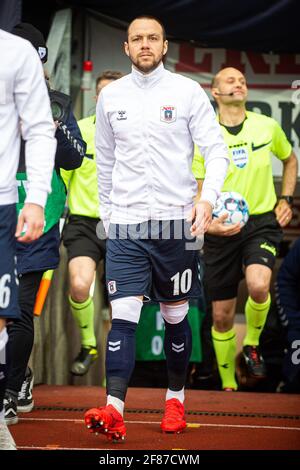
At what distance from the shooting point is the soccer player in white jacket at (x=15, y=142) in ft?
14.2

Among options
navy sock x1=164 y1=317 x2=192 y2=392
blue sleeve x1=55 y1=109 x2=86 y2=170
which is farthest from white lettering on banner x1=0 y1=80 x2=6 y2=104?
navy sock x1=164 y1=317 x2=192 y2=392

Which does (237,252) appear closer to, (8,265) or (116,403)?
(116,403)

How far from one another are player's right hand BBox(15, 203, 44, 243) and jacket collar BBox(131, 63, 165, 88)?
1.47 m

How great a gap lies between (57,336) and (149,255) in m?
3.68

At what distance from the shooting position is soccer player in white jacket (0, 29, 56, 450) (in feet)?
14.2

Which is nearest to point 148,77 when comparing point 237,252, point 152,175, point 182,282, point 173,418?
point 152,175

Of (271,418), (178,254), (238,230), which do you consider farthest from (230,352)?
(178,254)

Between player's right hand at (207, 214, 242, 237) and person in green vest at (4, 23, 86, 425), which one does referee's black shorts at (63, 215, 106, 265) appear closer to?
player's right hand at (207, 214, 242, 237)

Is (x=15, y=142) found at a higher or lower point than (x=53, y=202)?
higher

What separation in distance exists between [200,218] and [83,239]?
3231 mm

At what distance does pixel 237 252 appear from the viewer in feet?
26.6

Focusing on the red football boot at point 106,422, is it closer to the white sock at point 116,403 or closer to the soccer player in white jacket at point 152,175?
the white sock at point 116,403

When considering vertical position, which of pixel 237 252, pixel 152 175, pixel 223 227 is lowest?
pixel 237 252
